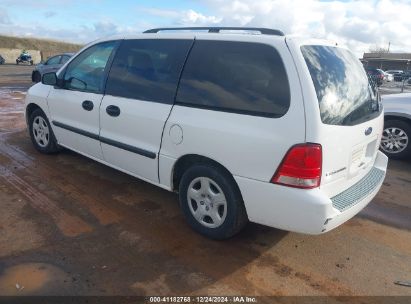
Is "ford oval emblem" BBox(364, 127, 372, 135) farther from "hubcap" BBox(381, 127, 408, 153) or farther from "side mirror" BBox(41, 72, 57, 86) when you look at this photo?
"side mirror" BBox(41, 72, 57, 86)

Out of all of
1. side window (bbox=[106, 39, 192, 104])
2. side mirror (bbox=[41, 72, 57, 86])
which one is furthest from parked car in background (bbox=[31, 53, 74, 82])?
side window (bbox=[106, 39, 192, 104])

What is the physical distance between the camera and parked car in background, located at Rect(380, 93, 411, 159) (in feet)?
20.2

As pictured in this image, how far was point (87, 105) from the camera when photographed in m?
4.43

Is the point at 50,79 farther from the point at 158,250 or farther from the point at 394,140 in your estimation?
the point at 394,140

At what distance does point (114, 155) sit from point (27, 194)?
110 cm

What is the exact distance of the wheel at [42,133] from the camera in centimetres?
546

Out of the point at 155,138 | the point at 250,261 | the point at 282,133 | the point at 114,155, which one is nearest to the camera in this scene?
the point at 282,133

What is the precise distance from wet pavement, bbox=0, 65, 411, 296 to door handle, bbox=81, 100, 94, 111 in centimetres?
95

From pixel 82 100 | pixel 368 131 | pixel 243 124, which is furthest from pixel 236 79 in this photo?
pixel 82 100

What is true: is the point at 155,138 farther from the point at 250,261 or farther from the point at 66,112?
the point at 66,112

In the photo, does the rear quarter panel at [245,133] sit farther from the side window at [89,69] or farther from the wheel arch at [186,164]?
the side window at [89,69]

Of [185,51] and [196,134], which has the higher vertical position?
[185,51]

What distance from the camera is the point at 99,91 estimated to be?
4328mm

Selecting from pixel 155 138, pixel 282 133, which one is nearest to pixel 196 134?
pixel 155 138
